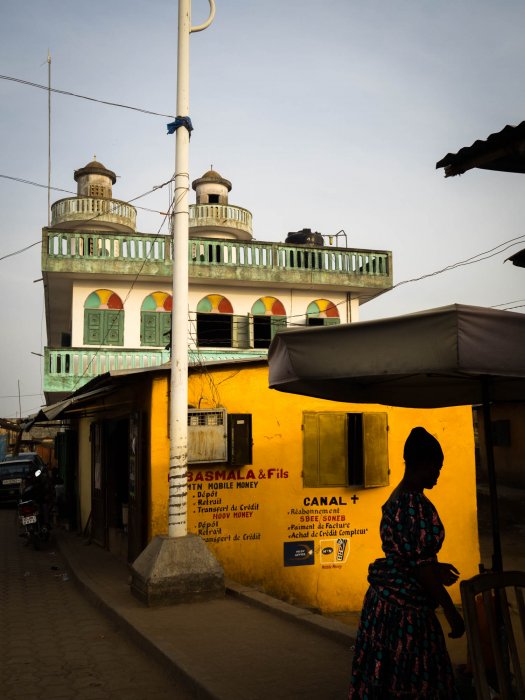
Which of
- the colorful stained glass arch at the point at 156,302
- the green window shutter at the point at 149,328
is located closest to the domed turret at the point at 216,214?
the colorful stained glass arch at the point at 156,302

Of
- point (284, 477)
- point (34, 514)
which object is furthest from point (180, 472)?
point (34, 514)

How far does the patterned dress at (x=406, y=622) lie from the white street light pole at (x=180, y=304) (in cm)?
435

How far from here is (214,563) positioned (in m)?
7.86

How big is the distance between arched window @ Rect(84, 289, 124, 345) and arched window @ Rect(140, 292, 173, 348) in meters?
0.67

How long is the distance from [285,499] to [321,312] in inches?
544

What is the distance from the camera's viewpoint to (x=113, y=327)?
21.1 m

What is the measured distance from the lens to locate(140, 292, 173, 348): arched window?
70.2 ft

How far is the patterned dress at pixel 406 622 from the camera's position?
140 inches

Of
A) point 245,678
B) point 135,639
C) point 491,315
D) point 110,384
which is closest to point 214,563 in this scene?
point 135,639

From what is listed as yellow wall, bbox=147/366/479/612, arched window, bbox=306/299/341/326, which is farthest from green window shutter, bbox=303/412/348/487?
arched window, bbox=306/299/341/326

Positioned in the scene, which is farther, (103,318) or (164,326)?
(164,326)

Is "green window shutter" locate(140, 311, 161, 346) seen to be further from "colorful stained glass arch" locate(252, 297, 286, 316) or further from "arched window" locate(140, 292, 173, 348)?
"colorful stained glass arch" locate(252, 297, 286, 316)

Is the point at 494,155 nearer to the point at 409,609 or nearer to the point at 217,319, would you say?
the point at 409,609

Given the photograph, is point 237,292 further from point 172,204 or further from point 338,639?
point 338,639
